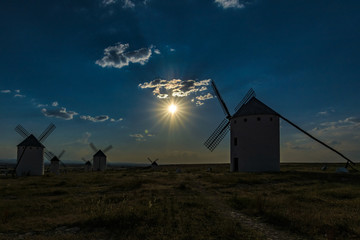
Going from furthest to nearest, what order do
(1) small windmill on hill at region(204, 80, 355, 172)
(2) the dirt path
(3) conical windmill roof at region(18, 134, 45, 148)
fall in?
(3) conical windmill roof at region(18, 134, 45, 148) < (1) small windmill on hill at region(204, 80, 355, 172) < (2) the dirt path

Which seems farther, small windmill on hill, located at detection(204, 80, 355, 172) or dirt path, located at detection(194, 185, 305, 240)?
small windmill on hill, located at detection(204, 80, 355, 172)

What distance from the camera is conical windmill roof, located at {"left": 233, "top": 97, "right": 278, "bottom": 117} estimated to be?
3014 cm

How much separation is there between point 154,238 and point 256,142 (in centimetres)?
2522

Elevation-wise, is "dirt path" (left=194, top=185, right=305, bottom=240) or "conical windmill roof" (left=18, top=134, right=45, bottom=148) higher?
"conical windmill roof" (left=18, top=134, right=45, bottom=148)

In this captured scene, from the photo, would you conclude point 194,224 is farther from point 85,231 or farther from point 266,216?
point 85,231

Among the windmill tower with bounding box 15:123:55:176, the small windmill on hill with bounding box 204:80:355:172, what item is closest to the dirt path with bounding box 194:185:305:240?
the small windmill on hill with bounding box 204:80:355:172

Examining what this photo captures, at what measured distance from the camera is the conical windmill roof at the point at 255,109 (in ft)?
98.9

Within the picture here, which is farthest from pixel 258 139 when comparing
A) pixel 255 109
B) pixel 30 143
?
pixel 30 143

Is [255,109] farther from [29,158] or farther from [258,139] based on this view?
[29,158]

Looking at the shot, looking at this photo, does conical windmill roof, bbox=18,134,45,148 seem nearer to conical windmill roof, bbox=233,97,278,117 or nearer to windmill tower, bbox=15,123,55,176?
windmill tower, bbox=15,123,55,176

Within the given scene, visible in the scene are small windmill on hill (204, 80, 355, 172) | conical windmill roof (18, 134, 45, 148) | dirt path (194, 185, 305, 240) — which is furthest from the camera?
conical windmill roof (18, 134, 45, 148)

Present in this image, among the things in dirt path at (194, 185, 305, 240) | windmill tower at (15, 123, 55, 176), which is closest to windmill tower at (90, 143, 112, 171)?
windmill tower at (15, 123, 55, 176)

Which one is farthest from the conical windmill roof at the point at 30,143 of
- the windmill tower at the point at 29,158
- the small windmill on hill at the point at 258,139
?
the small windmill on hill at the point at 258,139

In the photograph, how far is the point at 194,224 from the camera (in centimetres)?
795
